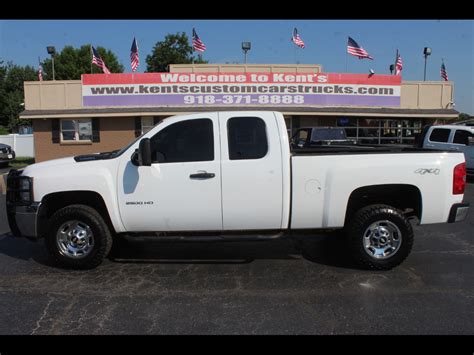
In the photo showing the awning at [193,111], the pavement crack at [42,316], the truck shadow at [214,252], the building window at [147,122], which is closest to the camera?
the pavement crack at [42,316]

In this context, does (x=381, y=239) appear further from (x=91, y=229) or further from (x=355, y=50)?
(x=355, y=50)

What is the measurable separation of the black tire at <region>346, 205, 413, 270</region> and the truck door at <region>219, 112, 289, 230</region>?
935mm

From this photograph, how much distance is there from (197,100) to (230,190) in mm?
16316

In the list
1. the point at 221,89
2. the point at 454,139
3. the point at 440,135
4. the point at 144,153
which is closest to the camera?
the point at 144,153

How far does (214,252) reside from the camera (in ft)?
19.6

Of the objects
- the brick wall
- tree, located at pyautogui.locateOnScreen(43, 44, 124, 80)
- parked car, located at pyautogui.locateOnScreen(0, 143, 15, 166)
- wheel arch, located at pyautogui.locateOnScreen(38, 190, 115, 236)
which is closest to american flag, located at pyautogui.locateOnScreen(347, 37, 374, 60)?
the brick wall

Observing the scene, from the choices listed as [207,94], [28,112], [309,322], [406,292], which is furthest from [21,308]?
[28,112]

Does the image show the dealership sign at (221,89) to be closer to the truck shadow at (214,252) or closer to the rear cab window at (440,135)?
the rear cab window at (440,135)

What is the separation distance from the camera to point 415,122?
75.1ft

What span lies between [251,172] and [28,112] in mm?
19120

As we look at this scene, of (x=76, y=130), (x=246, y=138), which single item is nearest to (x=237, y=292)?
(x=246, y=138)

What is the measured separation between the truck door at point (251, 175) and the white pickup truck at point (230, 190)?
1 cm

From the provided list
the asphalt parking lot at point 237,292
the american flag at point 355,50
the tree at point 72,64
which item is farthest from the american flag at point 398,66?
the tree at point 72,64

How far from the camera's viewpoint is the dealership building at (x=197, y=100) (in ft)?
67.6
